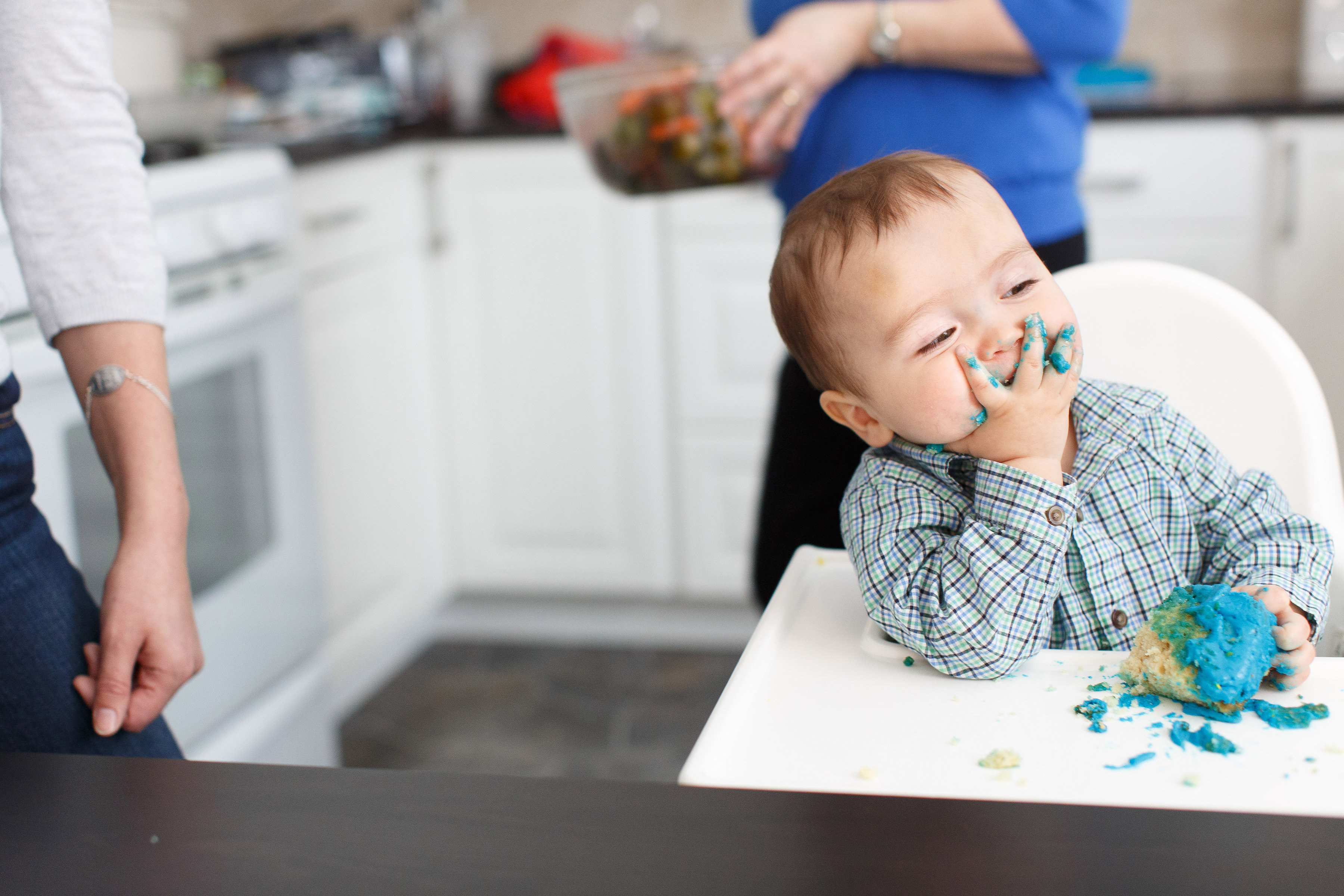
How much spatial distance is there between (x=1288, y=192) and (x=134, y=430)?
72.5 inches

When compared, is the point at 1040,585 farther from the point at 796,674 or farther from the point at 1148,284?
the point at 1148,284

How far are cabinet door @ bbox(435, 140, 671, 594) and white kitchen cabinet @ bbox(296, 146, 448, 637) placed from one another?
0.19 ft

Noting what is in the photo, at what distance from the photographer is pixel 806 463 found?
1.17 metres

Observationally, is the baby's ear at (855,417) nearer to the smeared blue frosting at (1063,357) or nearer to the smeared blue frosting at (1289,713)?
the smeared blue frosting at (1063,357)

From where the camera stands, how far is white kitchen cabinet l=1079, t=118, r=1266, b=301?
2057 millimetres

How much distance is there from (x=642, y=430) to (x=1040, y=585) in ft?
5.52

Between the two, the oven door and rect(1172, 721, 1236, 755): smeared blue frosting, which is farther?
the oven door

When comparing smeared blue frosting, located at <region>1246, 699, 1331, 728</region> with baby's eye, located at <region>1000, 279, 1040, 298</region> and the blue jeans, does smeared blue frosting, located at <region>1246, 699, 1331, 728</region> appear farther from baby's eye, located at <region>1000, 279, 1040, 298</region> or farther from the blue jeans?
the blue jeans

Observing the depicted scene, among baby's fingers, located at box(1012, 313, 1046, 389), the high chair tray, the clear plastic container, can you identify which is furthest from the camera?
the clear plastic container

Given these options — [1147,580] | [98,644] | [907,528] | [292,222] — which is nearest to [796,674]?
[907,528]

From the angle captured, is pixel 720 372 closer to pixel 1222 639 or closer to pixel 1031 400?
pixel 1031 400

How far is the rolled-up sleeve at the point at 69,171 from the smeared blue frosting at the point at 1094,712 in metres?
0.65

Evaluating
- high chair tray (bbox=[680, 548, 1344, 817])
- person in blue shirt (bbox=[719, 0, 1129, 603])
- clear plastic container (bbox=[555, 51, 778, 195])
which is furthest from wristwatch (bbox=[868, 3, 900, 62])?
high chair tray (bbox=[680, 548, 1344, 817])

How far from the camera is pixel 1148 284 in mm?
994
